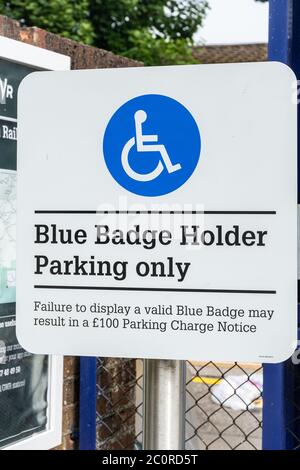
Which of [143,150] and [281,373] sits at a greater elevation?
[143,150]

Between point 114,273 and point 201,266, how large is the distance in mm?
179

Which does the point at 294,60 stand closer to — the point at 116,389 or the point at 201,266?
the point at 201,266

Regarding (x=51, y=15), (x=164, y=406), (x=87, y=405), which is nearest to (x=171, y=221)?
(x=164, y=406)

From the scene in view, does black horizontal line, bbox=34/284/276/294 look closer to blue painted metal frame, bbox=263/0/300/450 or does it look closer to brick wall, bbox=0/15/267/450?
blue painted metal frame, bbox=263/0/300/450

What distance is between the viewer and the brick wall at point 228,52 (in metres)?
21.8

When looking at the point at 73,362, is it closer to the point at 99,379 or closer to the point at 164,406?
the point at 99,379

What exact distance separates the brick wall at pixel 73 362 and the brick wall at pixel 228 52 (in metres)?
18.7

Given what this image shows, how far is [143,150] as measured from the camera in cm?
159

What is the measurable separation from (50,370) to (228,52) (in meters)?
20.6

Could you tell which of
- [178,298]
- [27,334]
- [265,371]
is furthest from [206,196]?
[265,371]

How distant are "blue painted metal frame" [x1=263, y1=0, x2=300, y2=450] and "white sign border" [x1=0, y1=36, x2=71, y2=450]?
2.80 feet

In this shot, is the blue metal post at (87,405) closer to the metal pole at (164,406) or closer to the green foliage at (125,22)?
the metal pole at (164,406)

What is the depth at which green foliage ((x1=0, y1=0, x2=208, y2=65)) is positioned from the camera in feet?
30.8

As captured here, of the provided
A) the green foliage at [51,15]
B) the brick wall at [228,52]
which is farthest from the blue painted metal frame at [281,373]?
the brick wall at [228,52]
